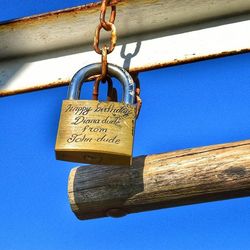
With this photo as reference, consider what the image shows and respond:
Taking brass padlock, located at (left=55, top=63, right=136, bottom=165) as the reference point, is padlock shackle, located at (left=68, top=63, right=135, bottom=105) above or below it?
above

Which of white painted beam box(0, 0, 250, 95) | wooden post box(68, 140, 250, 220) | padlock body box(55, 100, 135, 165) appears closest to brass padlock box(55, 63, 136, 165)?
padlock body box(55, 100, 135, 165)

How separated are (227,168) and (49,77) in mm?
819

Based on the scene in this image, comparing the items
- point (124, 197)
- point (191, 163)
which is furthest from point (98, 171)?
point (191, 163)

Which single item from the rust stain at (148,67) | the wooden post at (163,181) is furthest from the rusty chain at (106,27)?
the wooden post at (163,181)

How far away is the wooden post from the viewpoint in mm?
1860

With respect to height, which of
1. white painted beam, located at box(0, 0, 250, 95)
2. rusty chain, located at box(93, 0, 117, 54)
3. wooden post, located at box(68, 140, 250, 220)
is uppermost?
white painted beam, located at box(0, 0, 250, 95)

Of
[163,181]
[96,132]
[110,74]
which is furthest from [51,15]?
[163,181]

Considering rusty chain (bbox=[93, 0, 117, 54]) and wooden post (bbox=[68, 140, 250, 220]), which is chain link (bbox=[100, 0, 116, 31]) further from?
wooden post (bbox=[68, 140, 250, 220])

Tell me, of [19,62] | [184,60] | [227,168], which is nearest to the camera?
[227,168]

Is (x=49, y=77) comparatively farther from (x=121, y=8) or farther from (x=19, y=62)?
(x=121, y=8)

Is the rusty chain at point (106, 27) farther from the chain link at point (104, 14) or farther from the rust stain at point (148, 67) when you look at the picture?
the rust stain at point (148, 67)

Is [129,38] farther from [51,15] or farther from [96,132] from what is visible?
[96,132]

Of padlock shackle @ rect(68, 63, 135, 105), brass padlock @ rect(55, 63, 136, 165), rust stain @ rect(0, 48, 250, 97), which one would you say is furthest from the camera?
rust stain @ rect(0, 48, 250, 97)

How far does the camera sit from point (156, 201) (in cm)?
192
